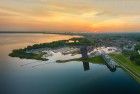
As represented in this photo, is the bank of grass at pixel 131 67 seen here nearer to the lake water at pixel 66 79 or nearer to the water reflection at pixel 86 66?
the lake water at pixel 66 79

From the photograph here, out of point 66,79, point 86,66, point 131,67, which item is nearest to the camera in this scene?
point 66,79

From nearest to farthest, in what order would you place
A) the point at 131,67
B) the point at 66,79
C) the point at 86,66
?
the point at 66,79
the point at 131,67
the point at 86,66

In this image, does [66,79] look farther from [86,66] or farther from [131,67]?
[131,67]

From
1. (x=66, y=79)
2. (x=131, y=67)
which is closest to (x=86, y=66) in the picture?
(x=131, y=67)

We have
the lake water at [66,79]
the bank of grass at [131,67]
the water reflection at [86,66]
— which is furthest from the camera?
the water reflection at [86,66]

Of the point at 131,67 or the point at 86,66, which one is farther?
the point at 86,66

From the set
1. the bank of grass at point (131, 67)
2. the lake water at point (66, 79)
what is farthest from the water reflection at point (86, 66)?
the bank of grass at point (131, 67)

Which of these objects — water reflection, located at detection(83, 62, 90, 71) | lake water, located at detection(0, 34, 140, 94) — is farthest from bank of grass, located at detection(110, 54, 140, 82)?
water reflection, located at detection(83, 62, 90, 71)

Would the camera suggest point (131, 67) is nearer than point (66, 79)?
No

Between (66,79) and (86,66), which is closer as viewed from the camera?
(66,79)

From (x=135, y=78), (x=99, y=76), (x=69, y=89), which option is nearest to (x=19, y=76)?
(x=69, y=89)

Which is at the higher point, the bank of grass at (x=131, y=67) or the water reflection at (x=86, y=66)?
the water reflection at (x=86, y=66)

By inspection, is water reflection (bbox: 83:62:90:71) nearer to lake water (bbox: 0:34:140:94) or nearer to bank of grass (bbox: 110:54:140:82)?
lake water (bbox: 0:34:140:94)
